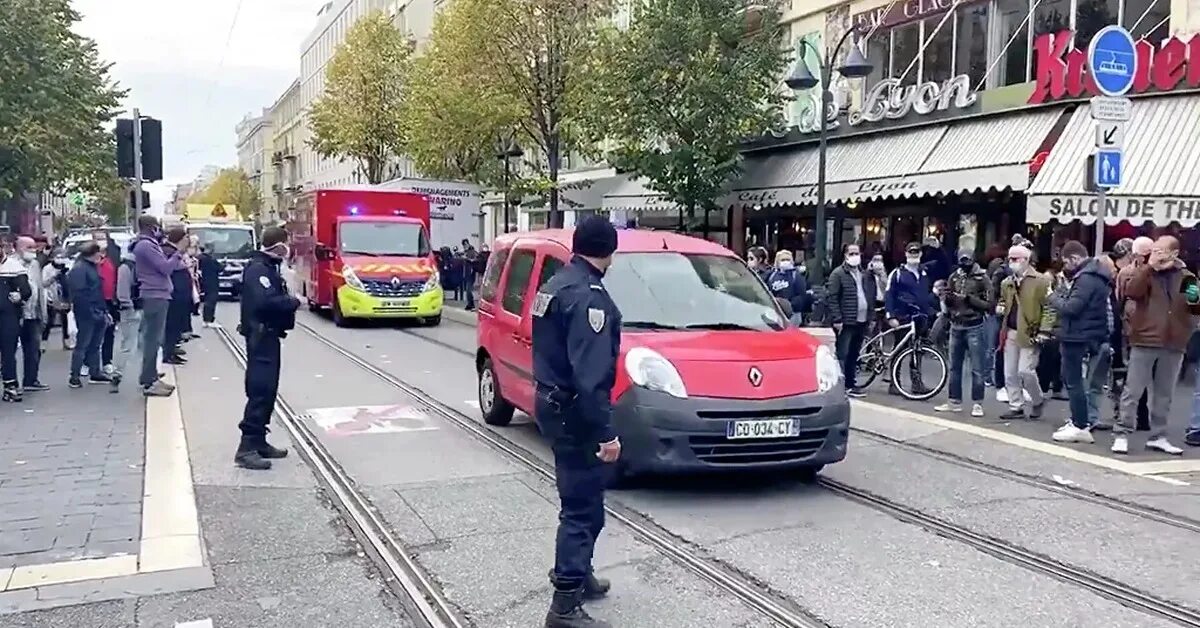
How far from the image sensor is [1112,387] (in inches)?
457

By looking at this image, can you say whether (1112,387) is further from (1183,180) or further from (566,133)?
(566,133)

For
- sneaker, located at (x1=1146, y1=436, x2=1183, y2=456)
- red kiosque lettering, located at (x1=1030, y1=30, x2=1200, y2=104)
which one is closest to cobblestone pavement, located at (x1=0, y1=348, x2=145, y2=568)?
sneaker, located at (x1=1146, y1=436, x2=1183, y2=456)

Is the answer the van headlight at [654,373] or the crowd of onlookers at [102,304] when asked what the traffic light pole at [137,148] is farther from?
the van headlight at [654,373]

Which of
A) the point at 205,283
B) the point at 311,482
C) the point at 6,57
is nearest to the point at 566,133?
the point at 205,283

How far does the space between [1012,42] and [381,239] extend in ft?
41.0

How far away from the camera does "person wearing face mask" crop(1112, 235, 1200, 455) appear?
924 centimetres

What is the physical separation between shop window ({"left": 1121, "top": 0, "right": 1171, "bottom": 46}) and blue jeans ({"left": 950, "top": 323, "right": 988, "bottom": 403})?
6915mm

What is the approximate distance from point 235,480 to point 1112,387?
8.69 meters

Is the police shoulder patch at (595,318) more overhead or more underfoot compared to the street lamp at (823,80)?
more underfoot

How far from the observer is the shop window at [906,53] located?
20.9 meters

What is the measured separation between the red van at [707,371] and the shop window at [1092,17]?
10.7 metres

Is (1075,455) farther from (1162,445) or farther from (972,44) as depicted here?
(972,44)

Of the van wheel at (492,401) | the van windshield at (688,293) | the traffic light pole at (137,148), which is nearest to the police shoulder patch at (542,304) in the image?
the van windshield at (688,293)

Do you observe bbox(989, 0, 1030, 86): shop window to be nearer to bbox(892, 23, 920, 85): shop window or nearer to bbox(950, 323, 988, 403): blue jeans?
bbox(892, 23, 920, 85): shop window
